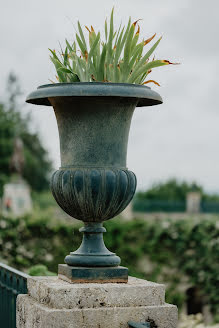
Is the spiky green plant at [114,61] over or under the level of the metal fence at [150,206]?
over

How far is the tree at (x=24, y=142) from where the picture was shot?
164 feet

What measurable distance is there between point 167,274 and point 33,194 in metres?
37.4

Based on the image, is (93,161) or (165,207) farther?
(165,207)

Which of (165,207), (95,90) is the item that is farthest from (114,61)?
(165,207)

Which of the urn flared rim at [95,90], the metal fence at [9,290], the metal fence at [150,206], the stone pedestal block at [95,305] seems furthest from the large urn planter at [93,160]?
the metal fence at [150,206]

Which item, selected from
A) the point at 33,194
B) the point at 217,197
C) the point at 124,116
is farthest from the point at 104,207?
the point at 33,194

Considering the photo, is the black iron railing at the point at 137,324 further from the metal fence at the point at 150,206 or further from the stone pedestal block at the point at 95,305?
the metal fence at the point at 150,206

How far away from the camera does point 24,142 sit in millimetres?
54688

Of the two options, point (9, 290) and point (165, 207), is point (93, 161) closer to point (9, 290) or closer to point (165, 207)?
point (9, 290)

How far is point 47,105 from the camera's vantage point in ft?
12.4

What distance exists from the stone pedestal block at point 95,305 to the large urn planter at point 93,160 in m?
0.16

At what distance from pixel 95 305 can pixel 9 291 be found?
1312 mm

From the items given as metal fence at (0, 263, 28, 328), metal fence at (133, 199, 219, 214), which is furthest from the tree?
metal fence at (0, 263, 28, 328)

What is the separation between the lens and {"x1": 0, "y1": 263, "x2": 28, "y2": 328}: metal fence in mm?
3883
